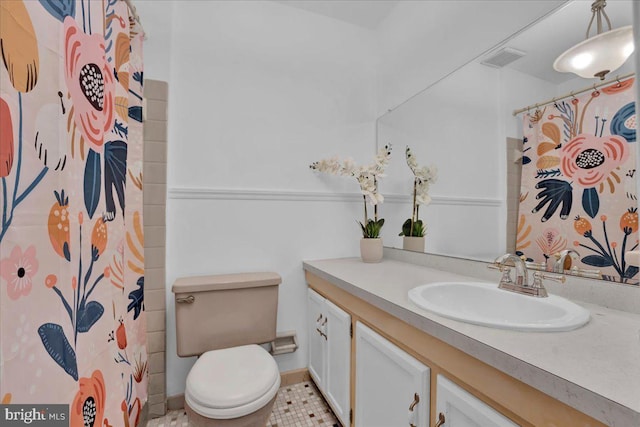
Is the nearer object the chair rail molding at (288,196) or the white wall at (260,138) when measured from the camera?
the chair rail molding at (288,196)

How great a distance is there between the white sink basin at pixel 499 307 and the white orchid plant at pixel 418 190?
0.65 meters

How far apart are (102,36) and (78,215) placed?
476 millimetres

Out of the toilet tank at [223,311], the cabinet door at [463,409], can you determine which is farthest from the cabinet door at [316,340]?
the cabinet door at [463,409]

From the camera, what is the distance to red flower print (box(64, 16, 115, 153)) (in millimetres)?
598

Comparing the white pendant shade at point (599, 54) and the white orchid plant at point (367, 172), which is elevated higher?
the white pendant shade at point (599, 54)

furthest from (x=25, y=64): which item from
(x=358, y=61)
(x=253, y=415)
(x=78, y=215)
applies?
(x=358, y=61)

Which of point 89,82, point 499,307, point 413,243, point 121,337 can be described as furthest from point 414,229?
point 89,82

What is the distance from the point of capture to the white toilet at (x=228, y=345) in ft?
3.52

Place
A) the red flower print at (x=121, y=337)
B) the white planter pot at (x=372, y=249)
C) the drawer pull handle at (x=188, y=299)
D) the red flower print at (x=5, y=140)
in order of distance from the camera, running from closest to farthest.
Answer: the red flower print at (x=5, y=140) < the red flower print at (x=121, y=337) < the drawer pull handle at (x=188, y=299) < the white planter pot at (x=372, y=249)

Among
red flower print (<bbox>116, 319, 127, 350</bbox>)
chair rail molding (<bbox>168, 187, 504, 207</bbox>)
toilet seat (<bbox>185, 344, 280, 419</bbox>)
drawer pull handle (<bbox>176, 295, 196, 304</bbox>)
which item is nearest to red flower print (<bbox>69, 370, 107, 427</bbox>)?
red flower print (<bbox>116, 319, 127, 350</bbox>)

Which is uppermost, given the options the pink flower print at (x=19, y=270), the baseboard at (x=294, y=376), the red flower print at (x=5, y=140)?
the red flower print at (x=5, y=140)

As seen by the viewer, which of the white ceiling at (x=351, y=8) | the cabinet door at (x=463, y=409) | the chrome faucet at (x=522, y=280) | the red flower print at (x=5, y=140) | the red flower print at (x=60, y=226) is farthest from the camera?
→ the white ceiling at (x=351, y=8)

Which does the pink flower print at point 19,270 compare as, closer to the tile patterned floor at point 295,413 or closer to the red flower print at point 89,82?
the red flower print at point 89,82

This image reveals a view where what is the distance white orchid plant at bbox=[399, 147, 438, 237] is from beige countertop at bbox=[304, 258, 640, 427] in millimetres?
854
